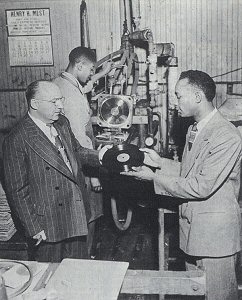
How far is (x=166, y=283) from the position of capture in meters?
1.82

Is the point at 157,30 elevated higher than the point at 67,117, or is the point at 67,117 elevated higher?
the point at 157,30

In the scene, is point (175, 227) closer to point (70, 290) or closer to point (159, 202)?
point (159, 202)

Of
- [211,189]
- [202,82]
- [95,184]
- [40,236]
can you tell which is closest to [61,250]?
[40,236]

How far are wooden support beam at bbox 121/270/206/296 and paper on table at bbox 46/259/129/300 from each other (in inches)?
2.6

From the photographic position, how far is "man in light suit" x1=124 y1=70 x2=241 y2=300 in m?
2.46

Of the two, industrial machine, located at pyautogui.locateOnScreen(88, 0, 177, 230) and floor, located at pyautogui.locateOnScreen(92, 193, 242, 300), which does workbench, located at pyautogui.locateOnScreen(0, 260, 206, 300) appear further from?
floor, located at pyautogui.locateOnScreen(92, 193, 242, 300)

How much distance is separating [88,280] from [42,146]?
1.36 m

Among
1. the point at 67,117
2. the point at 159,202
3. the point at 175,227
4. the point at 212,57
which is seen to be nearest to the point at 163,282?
the point at 159,202

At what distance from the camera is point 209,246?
8.65ft

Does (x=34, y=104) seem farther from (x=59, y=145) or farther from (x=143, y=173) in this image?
(x=143, y=173)

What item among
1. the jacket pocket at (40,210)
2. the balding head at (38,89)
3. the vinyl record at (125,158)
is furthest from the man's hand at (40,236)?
the balding head at (38,89)

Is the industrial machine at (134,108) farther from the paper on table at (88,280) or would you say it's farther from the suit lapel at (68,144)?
the paper on table at (88,280)

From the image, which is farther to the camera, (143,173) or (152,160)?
(152,160)

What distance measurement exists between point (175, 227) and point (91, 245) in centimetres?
117
